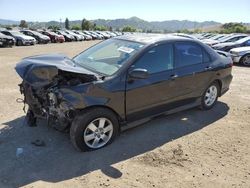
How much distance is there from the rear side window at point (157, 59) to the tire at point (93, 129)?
0.96 metres

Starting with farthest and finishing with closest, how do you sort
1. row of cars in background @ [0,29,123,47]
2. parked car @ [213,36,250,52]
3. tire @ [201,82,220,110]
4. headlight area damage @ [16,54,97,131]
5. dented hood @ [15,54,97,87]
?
1. row of cars in background @ [0,29,123,47]
2. parked car @ [213,36,250,52]
3. tire @ [201,82,220,110]
4. dented hood @ [15,54,97,87]
5. headlight area damage @ [16,54,97,131]

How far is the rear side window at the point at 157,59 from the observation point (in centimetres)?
498

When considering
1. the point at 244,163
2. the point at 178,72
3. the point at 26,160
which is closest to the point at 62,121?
the point at 26,160

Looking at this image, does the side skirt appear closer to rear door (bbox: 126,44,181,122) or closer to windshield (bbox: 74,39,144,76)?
rear door (bbox: 126,44,181,122)

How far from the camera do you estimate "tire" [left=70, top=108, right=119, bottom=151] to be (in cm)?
437

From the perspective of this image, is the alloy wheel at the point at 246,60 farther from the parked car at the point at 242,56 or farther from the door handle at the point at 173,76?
the door handle at the point at 173,76

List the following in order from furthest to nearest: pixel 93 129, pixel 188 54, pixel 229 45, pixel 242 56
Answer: pixel 229 45 → pixel 242 56 → pixel 188 54 → pixel 93 129

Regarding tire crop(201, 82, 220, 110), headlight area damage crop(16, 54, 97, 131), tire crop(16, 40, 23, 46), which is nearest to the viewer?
headlight area damage crop(16, 54, 97, 131)

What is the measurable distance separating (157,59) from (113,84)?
1037 mm

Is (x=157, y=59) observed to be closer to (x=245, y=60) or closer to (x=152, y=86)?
(x=152, y=86)

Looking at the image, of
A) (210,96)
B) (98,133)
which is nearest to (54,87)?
(98,133)

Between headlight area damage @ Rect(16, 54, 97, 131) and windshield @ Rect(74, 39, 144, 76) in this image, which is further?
windshield @ Rect(74, 39, 144, 76)

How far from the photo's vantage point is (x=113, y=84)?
4.59 metres

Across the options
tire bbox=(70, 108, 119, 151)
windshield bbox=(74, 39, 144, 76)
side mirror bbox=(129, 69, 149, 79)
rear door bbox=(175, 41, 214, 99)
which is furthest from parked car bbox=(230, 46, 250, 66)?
tire bbox=(70, 108, 119, 151)
